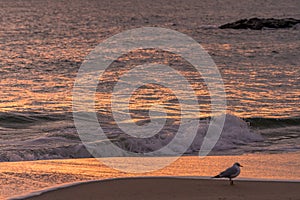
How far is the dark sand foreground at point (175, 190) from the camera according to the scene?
360 inches

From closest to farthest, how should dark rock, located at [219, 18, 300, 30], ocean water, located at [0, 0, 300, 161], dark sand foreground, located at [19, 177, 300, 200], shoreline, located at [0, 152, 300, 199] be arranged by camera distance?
1. dark sand foreground, located at [19, 177, 300, 200]
2. shoreline, located at [0, 152, 300, 199]
3. ocean water, located at [0, 0, 300, 161]
4. dark rock, located at [219, 18, 300, 30]

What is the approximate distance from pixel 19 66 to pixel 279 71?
33.3 ft

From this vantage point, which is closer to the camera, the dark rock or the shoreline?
the shoreline

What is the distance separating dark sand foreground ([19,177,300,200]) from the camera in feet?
30.0

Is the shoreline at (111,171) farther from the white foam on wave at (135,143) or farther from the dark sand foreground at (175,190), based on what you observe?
the white foam on wave at (135,143)

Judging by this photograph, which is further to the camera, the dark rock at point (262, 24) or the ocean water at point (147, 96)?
the dark rock at point (262, 24)

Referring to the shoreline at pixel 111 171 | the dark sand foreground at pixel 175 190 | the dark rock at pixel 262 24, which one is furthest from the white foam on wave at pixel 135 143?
the dark rock at pixel 262 24

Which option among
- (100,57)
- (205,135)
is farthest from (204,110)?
(100,57)

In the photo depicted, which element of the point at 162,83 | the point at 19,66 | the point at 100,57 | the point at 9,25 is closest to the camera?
the point at 162,83

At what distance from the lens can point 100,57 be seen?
31.5 metres

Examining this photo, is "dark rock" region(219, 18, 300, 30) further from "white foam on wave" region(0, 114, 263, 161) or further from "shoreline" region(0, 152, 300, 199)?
"shoreline" region(0, 152, 300, 199)

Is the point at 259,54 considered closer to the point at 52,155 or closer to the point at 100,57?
the point at 100,57

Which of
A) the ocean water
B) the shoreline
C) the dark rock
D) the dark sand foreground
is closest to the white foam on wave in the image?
the ocean water

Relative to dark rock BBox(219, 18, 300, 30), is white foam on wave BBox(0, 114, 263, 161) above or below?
below
